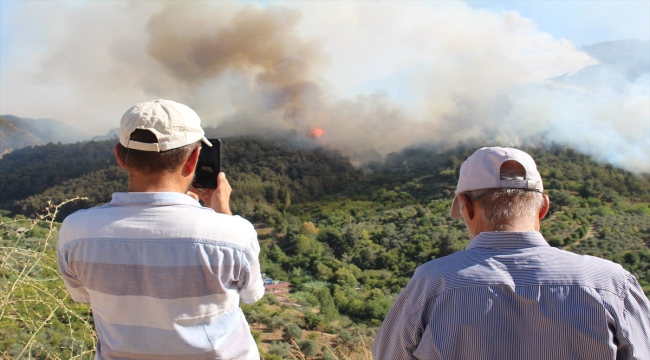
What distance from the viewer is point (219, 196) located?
195 centimetres

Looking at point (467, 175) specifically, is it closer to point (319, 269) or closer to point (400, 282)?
point (400, 282)

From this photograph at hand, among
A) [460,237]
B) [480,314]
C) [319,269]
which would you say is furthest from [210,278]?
[460,237]

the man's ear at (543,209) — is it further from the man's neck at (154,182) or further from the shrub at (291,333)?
the shrub at (291,333)

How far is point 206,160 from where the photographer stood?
1966 mm

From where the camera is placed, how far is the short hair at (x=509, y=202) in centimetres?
170

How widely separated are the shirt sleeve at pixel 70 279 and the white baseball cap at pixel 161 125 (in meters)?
0.44

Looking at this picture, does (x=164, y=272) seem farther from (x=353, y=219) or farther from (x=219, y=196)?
(x=353, y=219)

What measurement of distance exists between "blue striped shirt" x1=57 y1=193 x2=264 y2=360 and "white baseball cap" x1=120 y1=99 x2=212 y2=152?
0.56 feet

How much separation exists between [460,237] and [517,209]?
2027cm

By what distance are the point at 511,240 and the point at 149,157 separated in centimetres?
123

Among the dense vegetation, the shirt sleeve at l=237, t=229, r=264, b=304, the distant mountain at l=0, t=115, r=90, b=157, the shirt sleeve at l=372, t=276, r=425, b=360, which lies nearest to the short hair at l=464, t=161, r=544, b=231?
the shirt sleeve at l=372, t=276, r=425, b=360

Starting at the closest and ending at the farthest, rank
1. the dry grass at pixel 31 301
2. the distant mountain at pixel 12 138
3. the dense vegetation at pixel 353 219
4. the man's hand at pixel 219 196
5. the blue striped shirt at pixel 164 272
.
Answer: the blue striped shirt at pixel 164 272, the man's hand at pixel 219 196, the dry grass at pixel 31 301, the dense vegetation at pixel 353 219, the distant mountain at pixel 12 138

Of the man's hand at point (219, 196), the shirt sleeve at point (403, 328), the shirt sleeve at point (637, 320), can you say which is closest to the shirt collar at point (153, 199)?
the man's hand at point (219, 196)

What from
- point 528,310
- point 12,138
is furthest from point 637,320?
point 12,138
